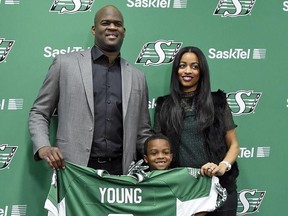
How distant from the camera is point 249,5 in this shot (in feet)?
7.76

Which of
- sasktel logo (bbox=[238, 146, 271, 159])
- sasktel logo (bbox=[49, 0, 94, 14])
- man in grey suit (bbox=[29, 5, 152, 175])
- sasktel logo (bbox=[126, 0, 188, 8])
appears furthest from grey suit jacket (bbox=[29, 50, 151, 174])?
sasktel logo (bbox=[238, 146, 271, 159])

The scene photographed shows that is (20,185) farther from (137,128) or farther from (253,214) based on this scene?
(253,214)

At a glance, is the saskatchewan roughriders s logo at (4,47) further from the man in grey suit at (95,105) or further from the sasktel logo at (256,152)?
the sasktel logo at (256,152)

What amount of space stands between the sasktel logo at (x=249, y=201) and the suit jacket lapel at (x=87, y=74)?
1025 mm

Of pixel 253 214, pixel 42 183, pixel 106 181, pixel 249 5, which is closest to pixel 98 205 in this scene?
pixel 106 181

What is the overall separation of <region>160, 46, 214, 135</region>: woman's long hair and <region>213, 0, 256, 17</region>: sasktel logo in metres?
0.41

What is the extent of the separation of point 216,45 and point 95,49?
27.4 inches

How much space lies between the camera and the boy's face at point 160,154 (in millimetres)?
1893

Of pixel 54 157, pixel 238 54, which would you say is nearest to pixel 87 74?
pixel 54 157

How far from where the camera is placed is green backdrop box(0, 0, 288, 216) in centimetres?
218

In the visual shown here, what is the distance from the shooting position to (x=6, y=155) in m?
2.19

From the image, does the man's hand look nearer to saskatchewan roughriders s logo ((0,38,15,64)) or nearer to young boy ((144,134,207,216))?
young boy ((144,134,207,216))

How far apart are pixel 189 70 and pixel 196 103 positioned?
15 centimetres

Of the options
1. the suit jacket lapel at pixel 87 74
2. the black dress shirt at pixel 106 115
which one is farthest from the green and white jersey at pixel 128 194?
the suit jacket lapel at pixel 87 74
